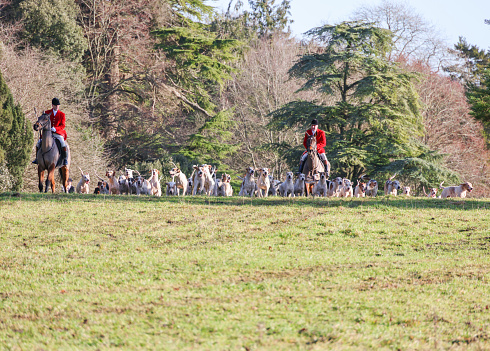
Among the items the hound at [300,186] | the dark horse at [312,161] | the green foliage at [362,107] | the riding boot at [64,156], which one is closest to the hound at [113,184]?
the riding boot at [64,156]

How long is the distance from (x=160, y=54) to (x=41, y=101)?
1054cm

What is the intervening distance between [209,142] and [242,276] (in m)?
28.5

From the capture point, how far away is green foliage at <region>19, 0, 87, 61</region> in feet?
106

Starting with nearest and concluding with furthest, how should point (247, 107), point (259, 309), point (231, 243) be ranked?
point (259, 309)
point (231, 243)
point (247, 107)

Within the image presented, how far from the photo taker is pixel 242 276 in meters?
8.71

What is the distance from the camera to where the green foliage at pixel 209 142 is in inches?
1433

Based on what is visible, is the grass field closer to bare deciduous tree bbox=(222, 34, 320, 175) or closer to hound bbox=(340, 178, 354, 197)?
hound bbox=(340, 178, 354, 197)

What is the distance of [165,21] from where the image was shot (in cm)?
3725

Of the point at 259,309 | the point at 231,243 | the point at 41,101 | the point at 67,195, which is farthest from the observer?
the point at 41,101

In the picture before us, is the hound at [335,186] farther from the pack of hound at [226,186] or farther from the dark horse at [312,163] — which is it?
the dark horse at [312,163]

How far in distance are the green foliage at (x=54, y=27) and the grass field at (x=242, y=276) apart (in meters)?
19.7

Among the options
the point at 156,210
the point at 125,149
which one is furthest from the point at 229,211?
the point at 125,149

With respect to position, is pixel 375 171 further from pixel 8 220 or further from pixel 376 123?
pixel 8 220

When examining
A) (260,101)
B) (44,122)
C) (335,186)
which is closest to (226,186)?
(335,186)
